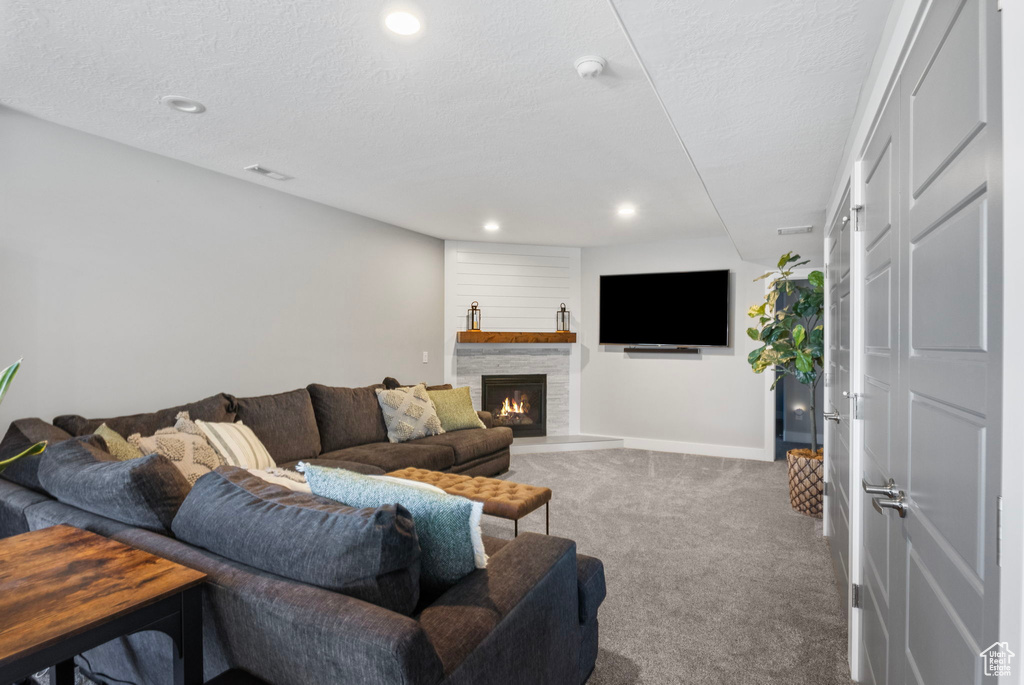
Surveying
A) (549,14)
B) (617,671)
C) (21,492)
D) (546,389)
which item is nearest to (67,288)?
(21,492)

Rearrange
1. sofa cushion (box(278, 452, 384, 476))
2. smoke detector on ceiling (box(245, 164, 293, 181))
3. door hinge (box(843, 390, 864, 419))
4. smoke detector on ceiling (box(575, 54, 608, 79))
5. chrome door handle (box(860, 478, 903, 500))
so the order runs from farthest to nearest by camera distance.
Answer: smoke detector on ceiling (box(245, 164, 293, 181))
sofa cushion (box(278, 452, 384, 476))
smoke detector on ceiling (box(575, 54, 608, 79))
door hinge (box(843, 390, 864, 419))
chrome door handle (box(860, 478, 903, 500))

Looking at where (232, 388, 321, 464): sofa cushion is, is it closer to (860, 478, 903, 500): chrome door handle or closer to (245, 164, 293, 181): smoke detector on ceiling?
(245, 164, 293, 181): smoke detector on ceiling

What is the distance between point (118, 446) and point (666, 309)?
17.0 feet

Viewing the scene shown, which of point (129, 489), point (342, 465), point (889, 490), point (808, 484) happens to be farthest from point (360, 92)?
point (808, 484)

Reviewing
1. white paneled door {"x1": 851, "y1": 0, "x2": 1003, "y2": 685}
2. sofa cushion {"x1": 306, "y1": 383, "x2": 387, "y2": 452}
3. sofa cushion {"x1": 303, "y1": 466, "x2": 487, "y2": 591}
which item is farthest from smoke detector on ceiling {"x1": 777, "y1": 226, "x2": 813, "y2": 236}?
sofa cushion {"x1": 303, "y1": 466, "x2": 487, "y2": 591}

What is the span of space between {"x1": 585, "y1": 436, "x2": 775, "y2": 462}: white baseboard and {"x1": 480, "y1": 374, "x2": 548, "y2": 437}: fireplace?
108cm

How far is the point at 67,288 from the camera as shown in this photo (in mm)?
3070

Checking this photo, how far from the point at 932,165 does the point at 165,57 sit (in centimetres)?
267

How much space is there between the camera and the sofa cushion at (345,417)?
13.8 ft

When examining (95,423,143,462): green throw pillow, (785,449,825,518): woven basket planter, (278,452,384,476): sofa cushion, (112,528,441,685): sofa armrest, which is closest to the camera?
(112,528,441,685): sofa armrest

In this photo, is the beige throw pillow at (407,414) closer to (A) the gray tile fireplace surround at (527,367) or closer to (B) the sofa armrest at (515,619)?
(A) the gray tile fireplace surround at (527,367)

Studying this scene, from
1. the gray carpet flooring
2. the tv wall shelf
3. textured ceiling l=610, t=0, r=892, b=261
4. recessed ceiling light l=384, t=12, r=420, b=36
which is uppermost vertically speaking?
recessed ceiling light l=384, t=12, r=420, b=36

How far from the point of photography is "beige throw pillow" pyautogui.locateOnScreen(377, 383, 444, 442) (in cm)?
459

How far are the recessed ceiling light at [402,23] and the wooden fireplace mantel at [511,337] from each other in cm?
426
